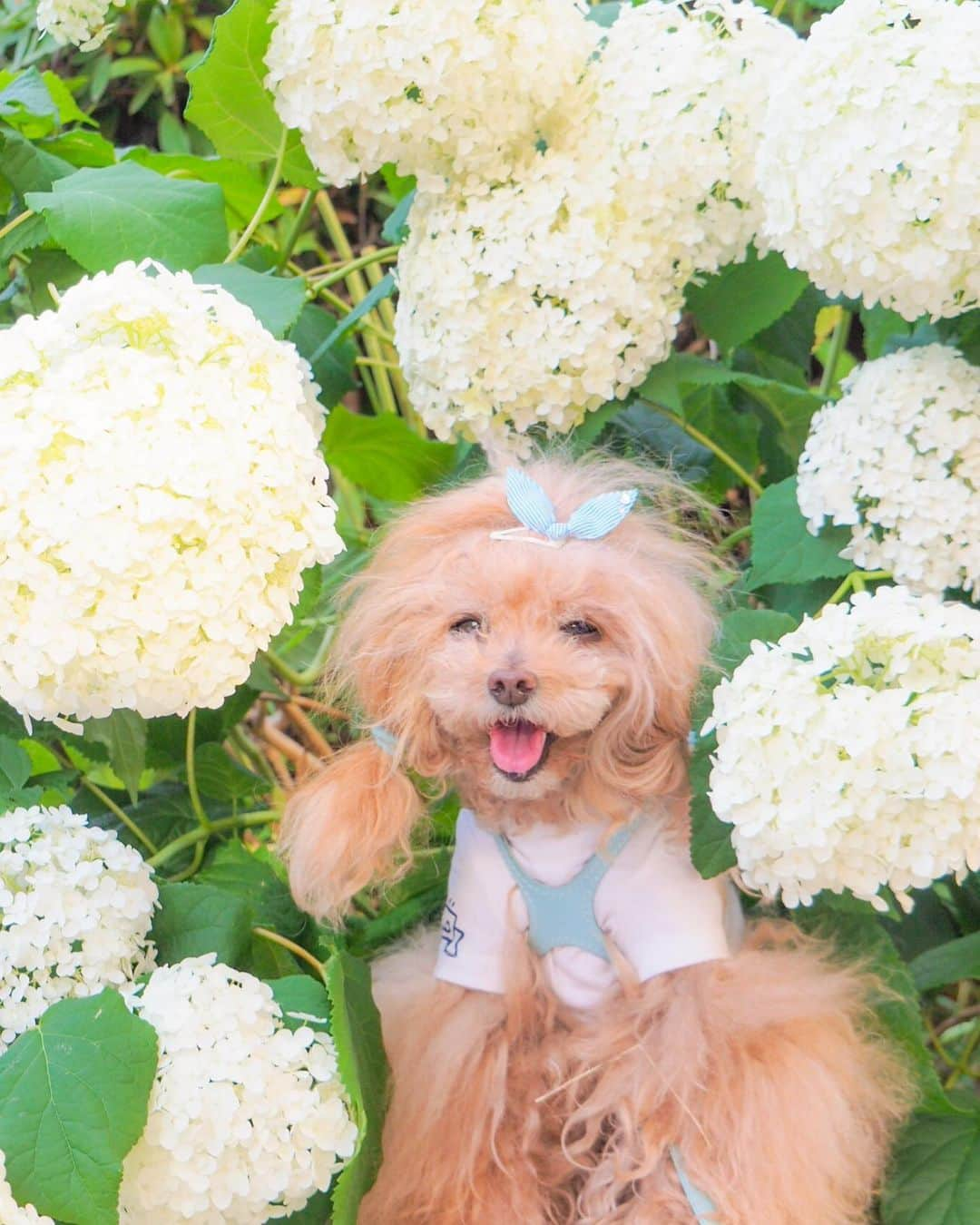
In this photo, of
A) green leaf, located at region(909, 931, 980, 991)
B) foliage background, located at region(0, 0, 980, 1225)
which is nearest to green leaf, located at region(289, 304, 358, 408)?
foliage background, located at region(0, 0, 980, 1225)

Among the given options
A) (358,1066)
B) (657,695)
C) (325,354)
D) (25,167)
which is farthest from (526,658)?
(25,167)

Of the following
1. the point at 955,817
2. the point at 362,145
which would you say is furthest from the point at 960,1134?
the point at 362,145

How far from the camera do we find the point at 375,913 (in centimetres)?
147

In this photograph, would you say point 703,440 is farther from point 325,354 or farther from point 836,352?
point 325,354

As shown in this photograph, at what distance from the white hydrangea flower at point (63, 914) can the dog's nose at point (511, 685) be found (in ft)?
1.04

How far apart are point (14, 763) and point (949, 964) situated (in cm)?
79

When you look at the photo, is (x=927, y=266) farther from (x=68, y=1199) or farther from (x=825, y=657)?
(x=68, y=1199)

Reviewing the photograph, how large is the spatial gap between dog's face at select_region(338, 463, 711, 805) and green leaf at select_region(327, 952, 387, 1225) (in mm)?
169

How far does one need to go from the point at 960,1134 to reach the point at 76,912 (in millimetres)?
701

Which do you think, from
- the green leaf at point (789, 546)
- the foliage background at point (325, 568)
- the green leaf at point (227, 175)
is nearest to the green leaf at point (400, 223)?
the foliage background at point (325, 568)

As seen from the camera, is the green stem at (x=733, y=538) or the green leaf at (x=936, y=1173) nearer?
the green leaf at (x=936, y=1173)

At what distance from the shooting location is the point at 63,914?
1.09m

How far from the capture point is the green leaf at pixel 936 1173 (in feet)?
3.80

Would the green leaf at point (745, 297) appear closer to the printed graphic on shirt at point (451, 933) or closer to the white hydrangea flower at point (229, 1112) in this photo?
the printed graphic on shirt at point (451, 933)
